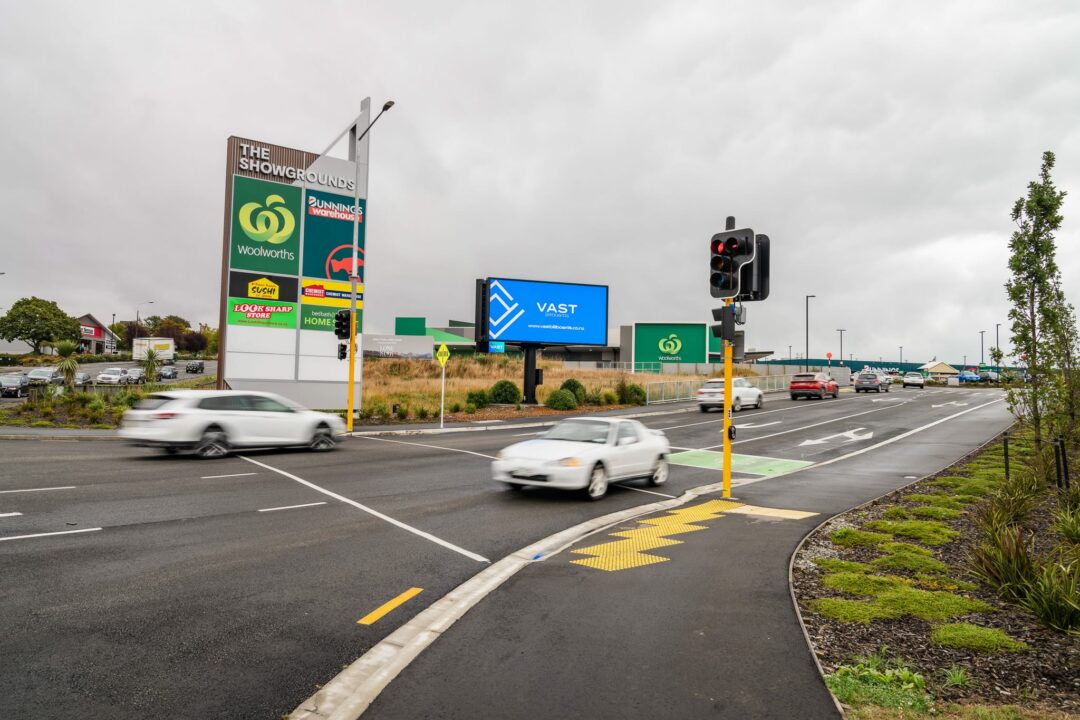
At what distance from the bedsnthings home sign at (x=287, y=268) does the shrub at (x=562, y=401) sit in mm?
9675

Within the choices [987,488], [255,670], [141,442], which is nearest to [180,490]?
[141,442]

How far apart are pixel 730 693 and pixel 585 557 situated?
147 inches

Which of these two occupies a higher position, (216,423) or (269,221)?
(269,221)

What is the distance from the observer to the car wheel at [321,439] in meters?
18.6

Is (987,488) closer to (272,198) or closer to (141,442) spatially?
(141,442)

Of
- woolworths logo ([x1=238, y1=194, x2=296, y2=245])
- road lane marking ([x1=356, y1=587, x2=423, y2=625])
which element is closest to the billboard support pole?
woolworths logo ([x1=238, y1=194, x2=296, y2=245])

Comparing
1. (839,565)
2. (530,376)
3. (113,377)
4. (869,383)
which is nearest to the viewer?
(839,565)

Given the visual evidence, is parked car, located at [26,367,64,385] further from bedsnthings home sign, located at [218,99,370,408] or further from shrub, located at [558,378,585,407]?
shrub, located at [558,378,585,407]

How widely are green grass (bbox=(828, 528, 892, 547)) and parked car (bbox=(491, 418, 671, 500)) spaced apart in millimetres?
4205

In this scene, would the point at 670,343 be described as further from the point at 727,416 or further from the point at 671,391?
the point at 727,416

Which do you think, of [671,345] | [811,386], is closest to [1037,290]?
[811,386]

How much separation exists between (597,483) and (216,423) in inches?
373

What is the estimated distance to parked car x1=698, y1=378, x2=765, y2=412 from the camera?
1372 inches

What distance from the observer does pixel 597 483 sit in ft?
40.2
